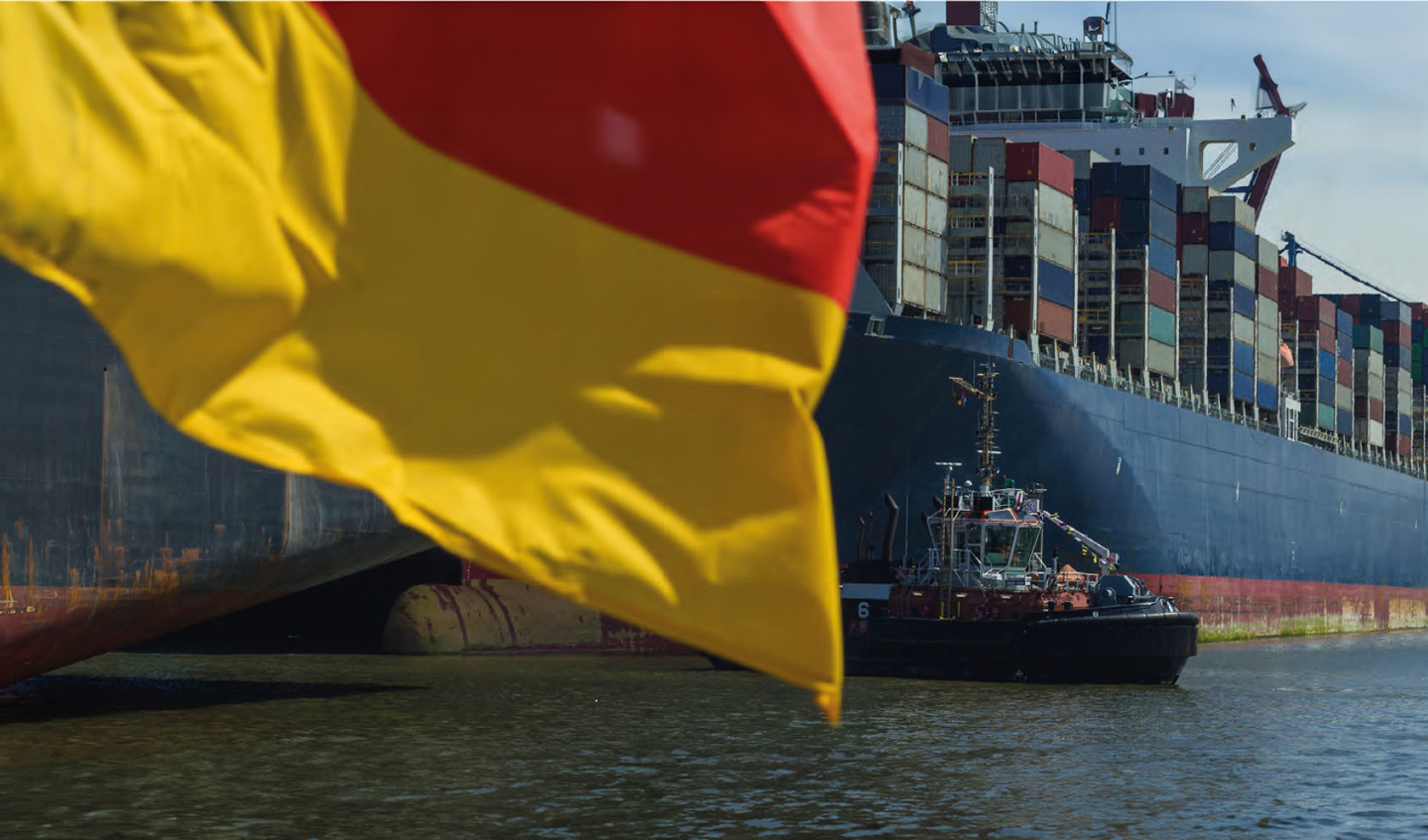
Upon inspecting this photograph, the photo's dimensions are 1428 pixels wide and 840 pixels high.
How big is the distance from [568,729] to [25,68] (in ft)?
58.7

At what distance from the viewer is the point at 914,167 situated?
42.6m

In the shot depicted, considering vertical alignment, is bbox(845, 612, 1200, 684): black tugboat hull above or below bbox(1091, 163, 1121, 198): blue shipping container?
below

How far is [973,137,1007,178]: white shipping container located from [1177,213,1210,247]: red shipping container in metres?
14.3

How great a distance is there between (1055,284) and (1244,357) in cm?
1432

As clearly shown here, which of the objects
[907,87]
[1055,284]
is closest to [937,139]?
[907,87]

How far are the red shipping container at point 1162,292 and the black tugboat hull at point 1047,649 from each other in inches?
984

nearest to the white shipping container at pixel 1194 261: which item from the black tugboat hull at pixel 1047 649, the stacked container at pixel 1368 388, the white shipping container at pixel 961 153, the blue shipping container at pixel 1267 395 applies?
the blue shipping container at pixel 1267 395

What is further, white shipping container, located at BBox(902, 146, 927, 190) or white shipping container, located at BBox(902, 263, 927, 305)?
white shipping container, located at BBox(902, 263, 927, 305)

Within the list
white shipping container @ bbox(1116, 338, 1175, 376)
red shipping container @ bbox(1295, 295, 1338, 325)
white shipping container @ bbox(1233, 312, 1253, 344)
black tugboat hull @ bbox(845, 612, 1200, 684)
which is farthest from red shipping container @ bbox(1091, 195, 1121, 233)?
black tugboat hull @ bbox(845, 612, 1200, 684)

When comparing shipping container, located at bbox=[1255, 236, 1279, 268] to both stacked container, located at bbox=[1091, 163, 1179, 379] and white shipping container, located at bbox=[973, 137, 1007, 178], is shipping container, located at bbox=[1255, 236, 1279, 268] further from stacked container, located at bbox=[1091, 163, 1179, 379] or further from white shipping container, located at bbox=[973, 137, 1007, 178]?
white shipping container, located at bbox=[973, 137, 1007, 178]

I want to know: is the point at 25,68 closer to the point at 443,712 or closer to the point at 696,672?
the point at 443,712

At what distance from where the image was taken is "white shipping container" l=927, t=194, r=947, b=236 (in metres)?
43.5

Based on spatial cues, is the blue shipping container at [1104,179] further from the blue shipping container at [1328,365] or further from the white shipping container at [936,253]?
the blue shipping container at [1328,365]

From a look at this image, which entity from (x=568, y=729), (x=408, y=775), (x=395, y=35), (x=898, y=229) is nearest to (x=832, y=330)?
(x=395, y=35)
